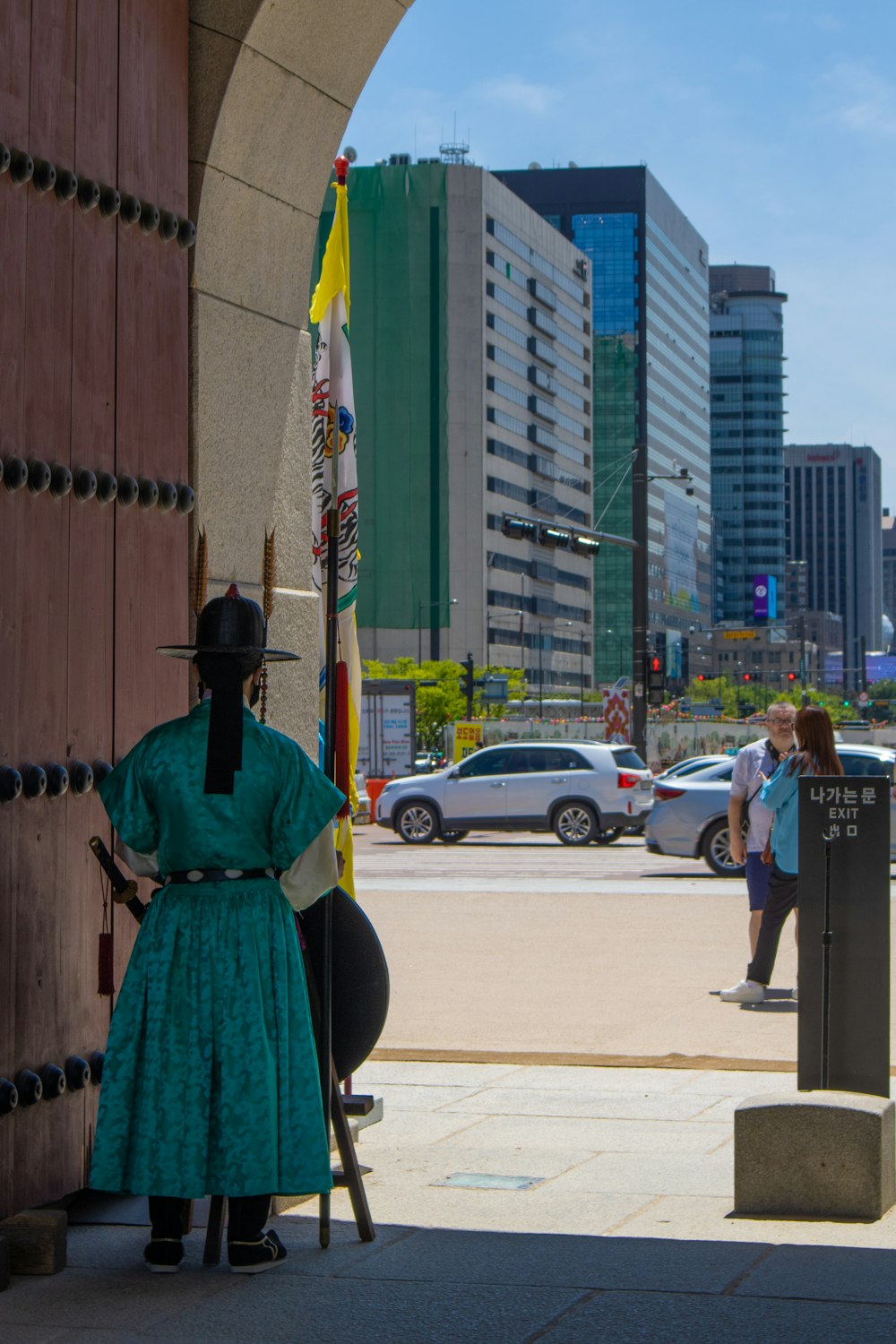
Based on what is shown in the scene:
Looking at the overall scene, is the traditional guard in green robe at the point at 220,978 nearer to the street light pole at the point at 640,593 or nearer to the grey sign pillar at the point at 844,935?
the grey sign pillar at the point at 844,935

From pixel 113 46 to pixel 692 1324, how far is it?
408 centimetres

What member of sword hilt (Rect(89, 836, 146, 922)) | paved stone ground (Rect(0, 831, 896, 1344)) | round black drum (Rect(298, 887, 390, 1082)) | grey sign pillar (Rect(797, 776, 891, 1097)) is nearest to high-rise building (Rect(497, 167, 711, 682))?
paved stone ground (Rect(0, 831, 896, 1344))

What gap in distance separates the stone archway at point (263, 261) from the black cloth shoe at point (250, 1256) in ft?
7.18

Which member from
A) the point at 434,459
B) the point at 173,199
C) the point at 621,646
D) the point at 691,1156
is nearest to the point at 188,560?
the point at 173,199

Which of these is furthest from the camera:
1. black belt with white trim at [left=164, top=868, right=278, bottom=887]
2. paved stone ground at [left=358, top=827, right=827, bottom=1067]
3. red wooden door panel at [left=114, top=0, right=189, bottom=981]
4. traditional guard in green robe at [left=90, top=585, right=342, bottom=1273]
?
paved stone ground at [left=358, top=827, right=827, bottom=1067]

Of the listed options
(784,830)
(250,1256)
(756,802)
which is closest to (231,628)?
(250,1256)

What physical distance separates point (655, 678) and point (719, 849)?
1477 cm

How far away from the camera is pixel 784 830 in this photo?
10484 millimetres

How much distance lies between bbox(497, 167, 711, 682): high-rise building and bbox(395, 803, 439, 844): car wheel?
134508 millimetres

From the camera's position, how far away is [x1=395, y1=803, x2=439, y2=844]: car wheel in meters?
28.6

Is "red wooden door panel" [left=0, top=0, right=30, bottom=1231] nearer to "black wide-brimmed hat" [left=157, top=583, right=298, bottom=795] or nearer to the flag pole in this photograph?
"black wide-brimmed hat" [left=157, top=583, right=298, bottom=795]

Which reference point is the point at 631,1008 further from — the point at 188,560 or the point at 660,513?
the point at 660,513

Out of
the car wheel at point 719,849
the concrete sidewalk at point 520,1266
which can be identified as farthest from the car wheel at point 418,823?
the concrete sidewalk at point 520,1266

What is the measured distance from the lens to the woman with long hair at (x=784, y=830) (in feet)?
33.1
